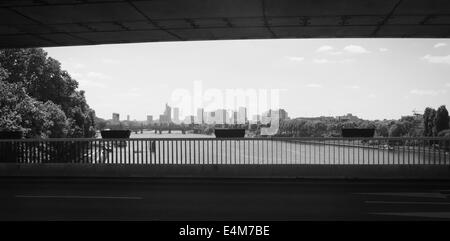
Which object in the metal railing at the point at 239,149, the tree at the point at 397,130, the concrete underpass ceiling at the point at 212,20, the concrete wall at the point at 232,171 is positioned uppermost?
the concrete underpass ceiling at the point at 212,20

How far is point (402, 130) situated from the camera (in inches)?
6850

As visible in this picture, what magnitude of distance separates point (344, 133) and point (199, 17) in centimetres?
680

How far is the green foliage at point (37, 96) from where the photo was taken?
42500 mm

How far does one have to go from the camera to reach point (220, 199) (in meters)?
10.4

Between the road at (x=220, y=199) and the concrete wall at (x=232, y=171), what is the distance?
1.45 feet

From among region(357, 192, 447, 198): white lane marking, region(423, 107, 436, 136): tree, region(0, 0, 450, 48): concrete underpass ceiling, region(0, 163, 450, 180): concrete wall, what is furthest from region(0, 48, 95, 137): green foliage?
region(423, 107, 436, 136): tree

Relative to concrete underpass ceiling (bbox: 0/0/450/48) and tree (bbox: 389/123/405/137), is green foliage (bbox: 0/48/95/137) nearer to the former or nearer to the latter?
concrete underpass ceiling (bbox: 0/0/450/48)

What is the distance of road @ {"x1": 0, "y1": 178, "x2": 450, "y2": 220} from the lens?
8.66 m

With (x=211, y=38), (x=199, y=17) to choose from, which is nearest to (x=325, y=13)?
(x=199, y=17)

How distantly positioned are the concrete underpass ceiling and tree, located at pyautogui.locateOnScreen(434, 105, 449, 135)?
133m

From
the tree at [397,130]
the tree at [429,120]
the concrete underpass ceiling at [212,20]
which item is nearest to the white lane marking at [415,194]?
the concrete underpass ceiling at [212,20]

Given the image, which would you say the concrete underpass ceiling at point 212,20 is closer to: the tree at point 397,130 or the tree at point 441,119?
the tree at point 441,119
